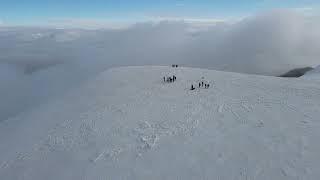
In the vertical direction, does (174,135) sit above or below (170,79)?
below

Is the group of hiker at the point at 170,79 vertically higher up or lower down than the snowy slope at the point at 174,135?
higher up

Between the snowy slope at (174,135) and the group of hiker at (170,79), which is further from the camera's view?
the group of hiker at (170,79)

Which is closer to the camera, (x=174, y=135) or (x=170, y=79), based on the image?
(x=174, y=135)

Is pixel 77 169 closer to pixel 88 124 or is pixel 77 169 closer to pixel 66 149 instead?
pixel 66 149

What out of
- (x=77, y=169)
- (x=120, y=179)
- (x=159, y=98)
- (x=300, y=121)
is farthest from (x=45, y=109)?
(x=300, y=121)

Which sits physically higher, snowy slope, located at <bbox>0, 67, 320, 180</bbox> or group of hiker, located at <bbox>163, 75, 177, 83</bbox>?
group of hiker, located at <bbox>163, 75, 177, 83</bbox>

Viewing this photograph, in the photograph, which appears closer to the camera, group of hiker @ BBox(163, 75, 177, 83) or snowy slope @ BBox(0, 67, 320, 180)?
snowy slope @ BBox(0, 67, 320, 180)

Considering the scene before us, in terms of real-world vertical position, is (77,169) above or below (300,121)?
below

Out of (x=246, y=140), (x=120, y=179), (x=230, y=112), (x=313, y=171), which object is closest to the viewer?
(x=313, y=171)
